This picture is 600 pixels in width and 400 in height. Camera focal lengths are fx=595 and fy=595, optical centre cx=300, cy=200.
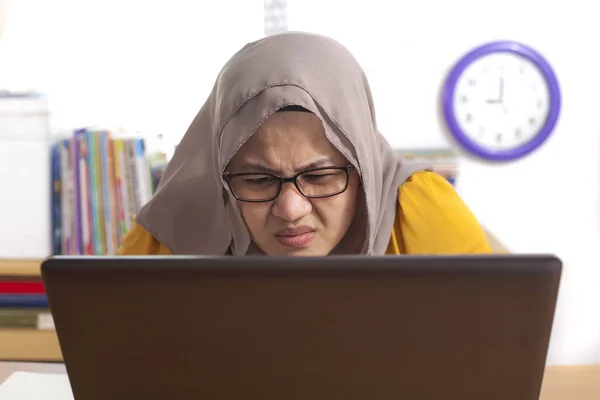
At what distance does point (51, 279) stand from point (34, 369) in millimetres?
653

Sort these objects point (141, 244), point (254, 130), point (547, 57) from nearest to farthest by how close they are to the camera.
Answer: point (254, 130), point (141, 244), point (547, 57)

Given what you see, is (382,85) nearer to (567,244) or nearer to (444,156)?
(444,156)

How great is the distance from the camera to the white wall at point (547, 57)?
204 cm

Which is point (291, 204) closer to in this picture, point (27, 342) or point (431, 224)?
point (431, 224)

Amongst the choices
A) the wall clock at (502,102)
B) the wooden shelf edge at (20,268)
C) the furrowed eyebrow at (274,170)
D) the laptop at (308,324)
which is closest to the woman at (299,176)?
the furrowed eyebrow at (274,170)

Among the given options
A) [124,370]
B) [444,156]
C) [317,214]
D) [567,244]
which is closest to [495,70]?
[444,156]

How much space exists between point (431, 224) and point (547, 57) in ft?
3.68

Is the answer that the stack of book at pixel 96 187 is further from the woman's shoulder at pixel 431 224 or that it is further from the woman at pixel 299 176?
the woman's shoulder at pixel 431 224

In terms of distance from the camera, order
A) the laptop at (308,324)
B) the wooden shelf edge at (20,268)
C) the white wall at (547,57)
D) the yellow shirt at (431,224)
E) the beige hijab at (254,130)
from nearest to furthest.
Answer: the laptop at (308,324)
the beige hijab at (254,130)
the yellow shirt at (431,224)
the wooden shelf edge at (20,268)
the white wall at (547,57)

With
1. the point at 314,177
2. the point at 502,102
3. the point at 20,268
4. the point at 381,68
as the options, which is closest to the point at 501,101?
the point at 502,102

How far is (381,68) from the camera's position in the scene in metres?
2.08

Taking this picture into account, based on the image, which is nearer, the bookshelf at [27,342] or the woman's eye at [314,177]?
the woman's eye at [314,177]

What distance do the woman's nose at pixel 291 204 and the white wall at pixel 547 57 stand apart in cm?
111

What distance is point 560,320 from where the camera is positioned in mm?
2248
